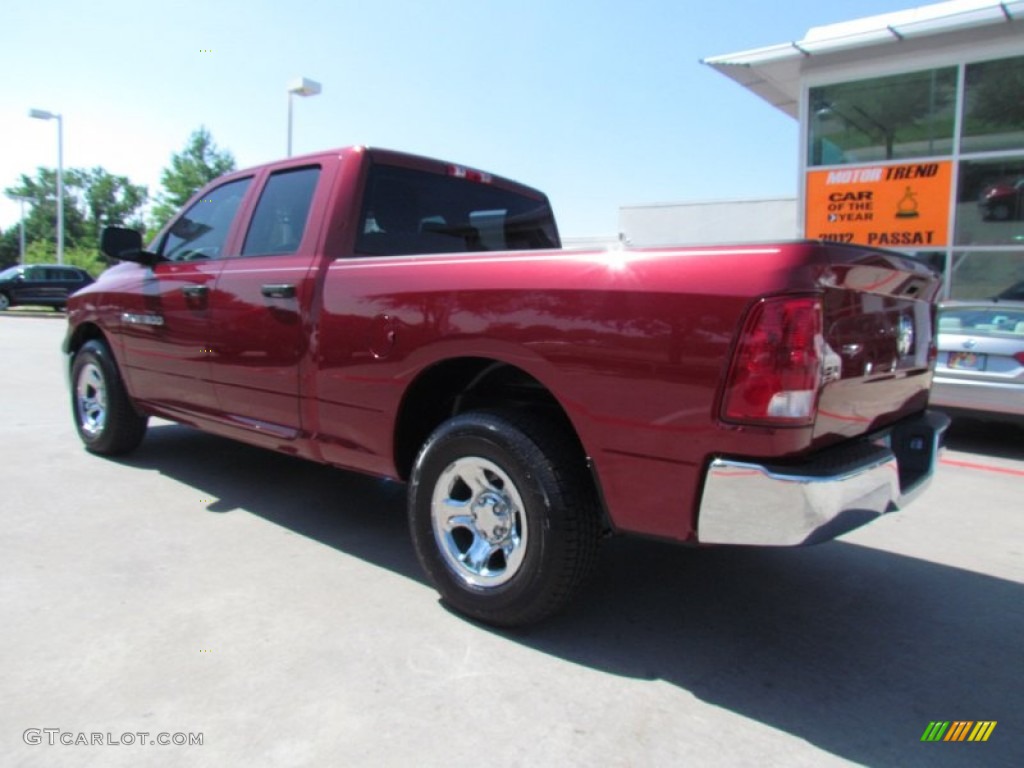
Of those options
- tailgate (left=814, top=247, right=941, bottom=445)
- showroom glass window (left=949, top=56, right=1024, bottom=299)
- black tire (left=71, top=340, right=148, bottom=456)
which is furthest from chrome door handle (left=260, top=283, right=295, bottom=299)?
showroom glass window (left=949, top=56, right=1024, bottom=299)

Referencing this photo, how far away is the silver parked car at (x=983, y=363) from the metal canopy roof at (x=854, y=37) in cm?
649

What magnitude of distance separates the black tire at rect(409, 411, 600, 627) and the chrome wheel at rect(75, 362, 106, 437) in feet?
11.1

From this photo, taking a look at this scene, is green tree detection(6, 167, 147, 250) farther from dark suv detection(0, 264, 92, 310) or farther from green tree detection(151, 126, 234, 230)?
dark suv detection(0, 264, 92, 310)

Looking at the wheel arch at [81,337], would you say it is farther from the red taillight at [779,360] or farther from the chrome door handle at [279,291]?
the red taillight at [779,360]

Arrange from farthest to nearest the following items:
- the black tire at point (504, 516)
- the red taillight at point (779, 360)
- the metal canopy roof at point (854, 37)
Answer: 1. the metal canopy roof at point (854, 37)
2. the black tire at point (504, 516)
3. the red taillight at point (779, 360)

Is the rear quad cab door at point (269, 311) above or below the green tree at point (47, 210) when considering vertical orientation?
below

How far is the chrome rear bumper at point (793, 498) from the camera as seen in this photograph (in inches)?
88.0

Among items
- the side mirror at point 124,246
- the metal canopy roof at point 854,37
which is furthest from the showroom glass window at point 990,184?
the side mirror at point 124,246

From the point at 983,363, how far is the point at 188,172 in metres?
55.9

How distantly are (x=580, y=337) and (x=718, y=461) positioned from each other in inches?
24.6

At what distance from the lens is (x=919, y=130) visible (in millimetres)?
12969

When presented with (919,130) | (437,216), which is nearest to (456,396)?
(437,216)

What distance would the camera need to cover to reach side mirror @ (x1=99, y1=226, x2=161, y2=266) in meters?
4.82

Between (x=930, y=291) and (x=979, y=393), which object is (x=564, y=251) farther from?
(x=979, y=393)
